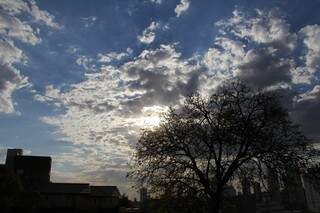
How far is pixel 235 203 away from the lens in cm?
3584

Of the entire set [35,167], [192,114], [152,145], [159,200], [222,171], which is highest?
[35,167]

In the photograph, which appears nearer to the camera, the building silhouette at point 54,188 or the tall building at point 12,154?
the building silhouette at point 54,188

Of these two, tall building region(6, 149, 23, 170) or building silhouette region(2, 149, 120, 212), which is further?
tall building region(6, 149, 23, 170)

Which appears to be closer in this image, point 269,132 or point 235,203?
point 269,132

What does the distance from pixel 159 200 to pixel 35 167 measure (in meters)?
80.4

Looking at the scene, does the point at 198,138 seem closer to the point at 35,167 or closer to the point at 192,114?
the point at 192,114

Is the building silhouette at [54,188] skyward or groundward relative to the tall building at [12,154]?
groundward

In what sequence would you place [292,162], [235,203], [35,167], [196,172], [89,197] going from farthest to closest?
[35,167]
[89,197]
[235,203]
[196,172]
[292,162]

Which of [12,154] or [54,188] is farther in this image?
[12,154]

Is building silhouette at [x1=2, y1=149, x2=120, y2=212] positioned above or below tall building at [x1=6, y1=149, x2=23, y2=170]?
below

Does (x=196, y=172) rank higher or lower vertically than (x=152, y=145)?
lower

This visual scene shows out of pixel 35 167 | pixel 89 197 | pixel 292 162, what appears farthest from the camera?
pixel 35 167

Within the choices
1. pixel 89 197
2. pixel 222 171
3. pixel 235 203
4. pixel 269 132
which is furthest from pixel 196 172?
pixel 89 197

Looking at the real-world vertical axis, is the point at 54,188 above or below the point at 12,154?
below
